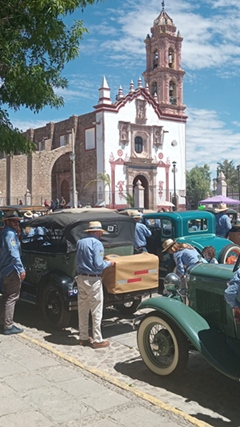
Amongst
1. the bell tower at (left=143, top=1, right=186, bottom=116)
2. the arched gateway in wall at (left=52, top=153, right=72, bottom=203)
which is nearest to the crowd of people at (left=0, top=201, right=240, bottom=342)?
the arched gateway in wall at (left=52, top=153, right=72, bottom=203)

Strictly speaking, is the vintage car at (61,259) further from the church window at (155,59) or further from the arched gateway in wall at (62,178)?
the church window at (155,59)

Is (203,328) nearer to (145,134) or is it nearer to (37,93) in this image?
(37,93)

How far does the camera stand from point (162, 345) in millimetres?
4934

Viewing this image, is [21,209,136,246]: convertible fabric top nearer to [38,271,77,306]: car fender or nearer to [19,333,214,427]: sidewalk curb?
[38,271,77,306]: car fender

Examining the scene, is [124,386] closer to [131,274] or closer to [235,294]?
[235,294]

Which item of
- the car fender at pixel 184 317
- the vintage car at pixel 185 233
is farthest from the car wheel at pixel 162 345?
the vintage car at pixel 185 233

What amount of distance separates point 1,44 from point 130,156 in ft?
106

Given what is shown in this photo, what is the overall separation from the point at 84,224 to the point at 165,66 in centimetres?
4022

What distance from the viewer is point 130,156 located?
39.4 metres

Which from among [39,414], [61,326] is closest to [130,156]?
[61,326]

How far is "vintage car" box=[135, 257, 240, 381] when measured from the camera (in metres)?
4.49

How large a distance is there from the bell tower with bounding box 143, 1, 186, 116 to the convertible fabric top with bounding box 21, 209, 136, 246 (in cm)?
3695

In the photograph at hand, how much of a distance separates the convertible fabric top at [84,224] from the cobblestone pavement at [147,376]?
1.52 meters

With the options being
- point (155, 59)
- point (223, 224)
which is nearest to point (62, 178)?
point (155, 59)
